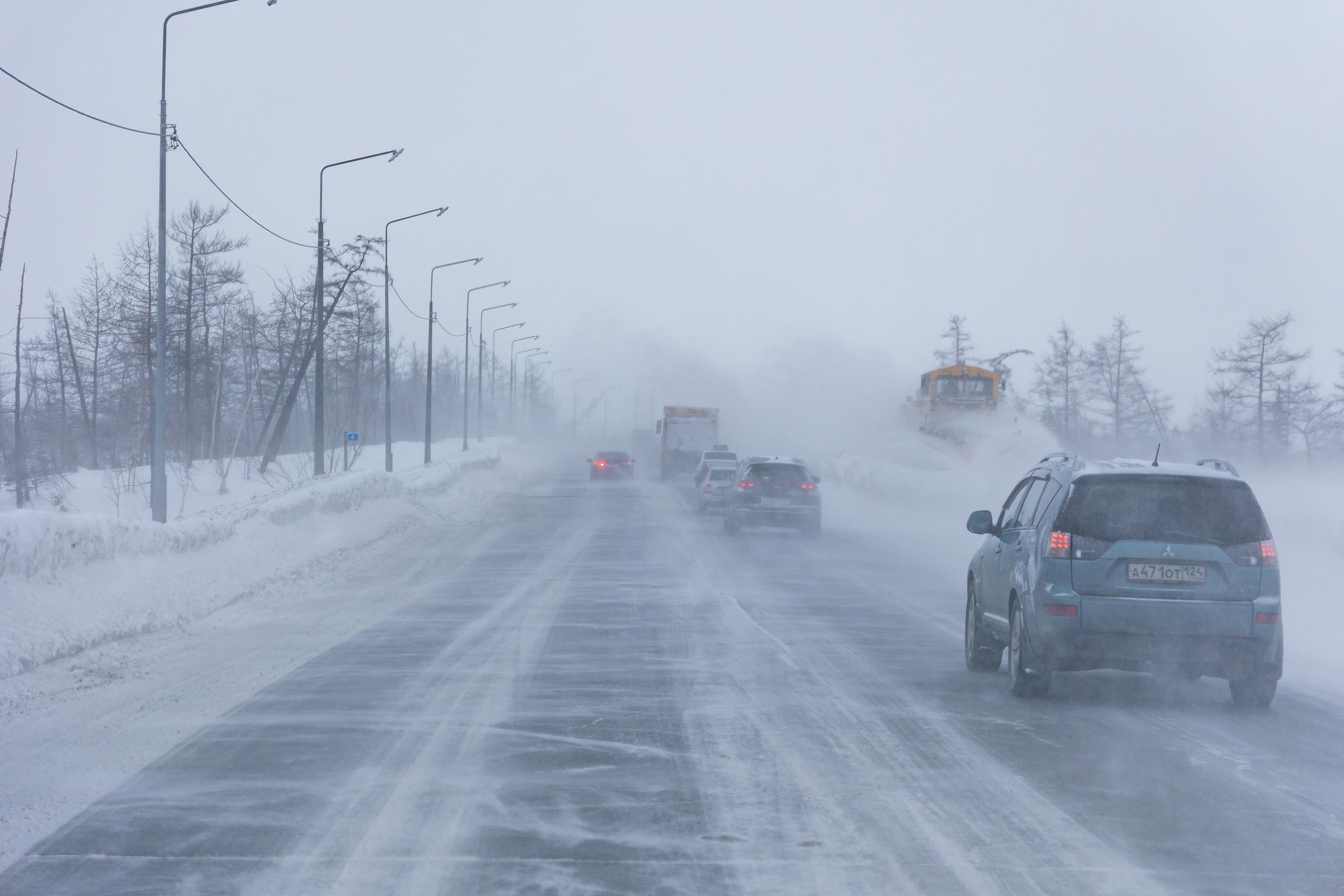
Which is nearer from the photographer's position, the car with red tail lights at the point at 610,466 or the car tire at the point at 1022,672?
the car tire at the point at 1022,672

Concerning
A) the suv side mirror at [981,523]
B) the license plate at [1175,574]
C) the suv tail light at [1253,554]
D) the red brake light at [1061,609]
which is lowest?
the red brake light at [1061,609]

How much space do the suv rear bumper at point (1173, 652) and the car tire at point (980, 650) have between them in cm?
170

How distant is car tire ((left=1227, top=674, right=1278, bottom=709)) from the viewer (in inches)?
354

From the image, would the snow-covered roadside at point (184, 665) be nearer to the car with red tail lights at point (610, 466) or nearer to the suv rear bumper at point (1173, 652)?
the suv rear bumper at point (1173, 652)

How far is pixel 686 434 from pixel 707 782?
55067mm

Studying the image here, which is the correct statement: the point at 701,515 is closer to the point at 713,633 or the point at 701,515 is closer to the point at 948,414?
the point at 948,414

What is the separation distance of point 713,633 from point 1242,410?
51933mm

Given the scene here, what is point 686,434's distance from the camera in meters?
61.6

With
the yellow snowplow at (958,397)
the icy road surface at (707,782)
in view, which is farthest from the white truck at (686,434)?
the icy road surface at (707,782)

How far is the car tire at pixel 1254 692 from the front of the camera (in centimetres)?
899

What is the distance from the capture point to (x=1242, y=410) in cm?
5822

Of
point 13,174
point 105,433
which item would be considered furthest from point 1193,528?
point 105,433

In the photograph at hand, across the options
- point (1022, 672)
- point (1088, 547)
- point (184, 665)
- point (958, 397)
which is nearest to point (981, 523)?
point (1022, 672)

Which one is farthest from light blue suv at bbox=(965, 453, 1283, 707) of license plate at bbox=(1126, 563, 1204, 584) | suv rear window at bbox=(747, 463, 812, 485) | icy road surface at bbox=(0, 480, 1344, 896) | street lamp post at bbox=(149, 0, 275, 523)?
suv rear window at bbox=(747, 463, 812, 485)
